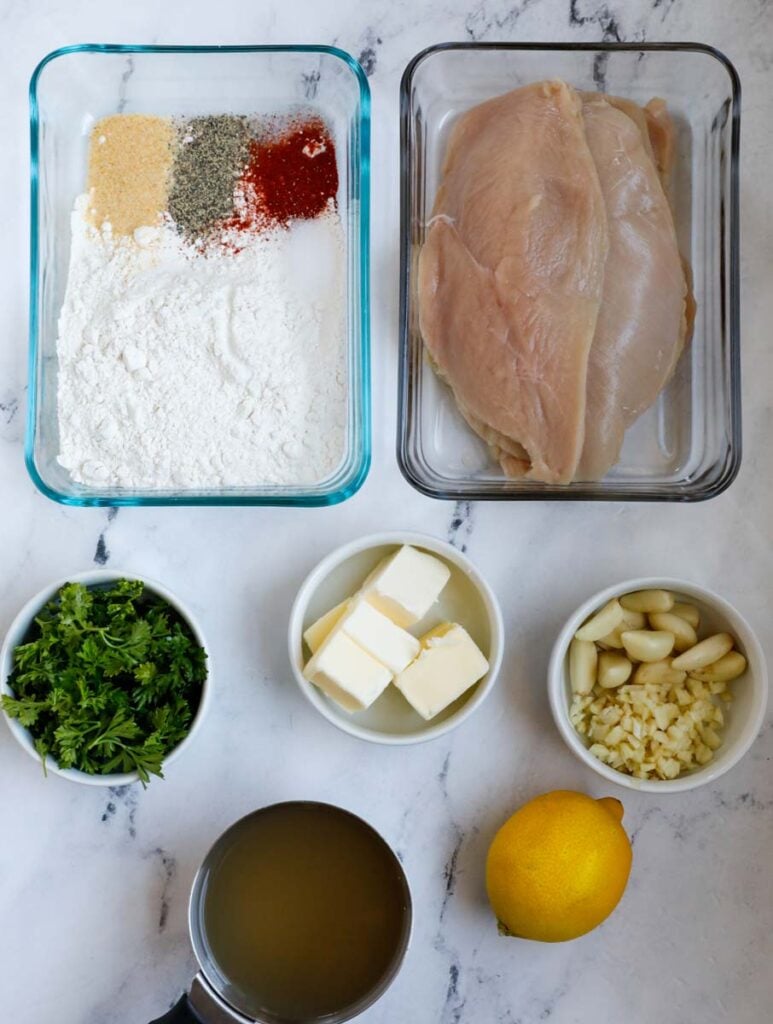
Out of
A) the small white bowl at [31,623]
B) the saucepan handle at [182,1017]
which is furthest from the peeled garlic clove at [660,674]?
the saucepan handle at [182,1017]

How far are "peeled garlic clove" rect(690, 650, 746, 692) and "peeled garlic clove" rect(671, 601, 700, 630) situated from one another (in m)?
0.06

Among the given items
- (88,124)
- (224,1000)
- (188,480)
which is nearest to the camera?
(224,1000)

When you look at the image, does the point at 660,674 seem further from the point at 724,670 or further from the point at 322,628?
the point at 322,628

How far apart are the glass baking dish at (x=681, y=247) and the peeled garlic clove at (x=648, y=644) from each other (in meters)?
0.19

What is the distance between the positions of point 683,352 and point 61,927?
48.5 inches

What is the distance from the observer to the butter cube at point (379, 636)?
4.58ft

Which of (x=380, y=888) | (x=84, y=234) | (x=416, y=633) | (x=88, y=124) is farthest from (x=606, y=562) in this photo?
(x=88, y=124)

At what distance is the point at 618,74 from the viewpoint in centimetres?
150

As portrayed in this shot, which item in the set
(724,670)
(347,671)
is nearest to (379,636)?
(347,671)

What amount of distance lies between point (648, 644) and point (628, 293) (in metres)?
0.48

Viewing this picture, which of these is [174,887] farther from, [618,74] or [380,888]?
[618,74]

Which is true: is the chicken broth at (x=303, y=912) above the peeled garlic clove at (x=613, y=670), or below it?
below

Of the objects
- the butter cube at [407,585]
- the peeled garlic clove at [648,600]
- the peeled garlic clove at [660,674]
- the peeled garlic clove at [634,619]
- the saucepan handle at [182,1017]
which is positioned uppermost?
the butter cube at [407,585]

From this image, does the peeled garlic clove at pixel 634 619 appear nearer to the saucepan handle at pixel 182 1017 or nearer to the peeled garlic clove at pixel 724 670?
the peeled garlic clove at pixel 724 670
